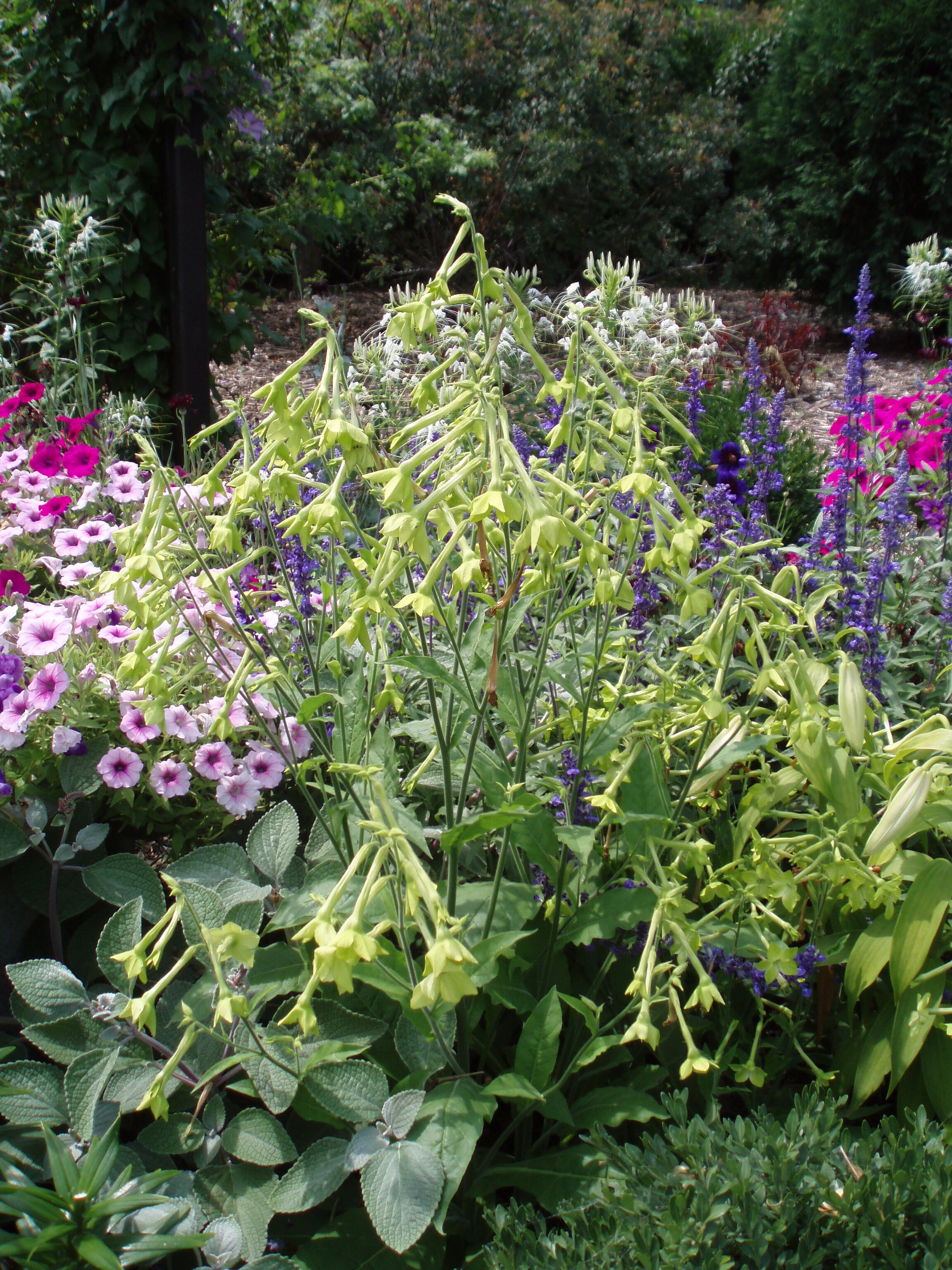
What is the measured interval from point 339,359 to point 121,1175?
108 cm

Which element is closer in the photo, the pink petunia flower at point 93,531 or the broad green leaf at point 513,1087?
the broad green leaf at point 513,1087

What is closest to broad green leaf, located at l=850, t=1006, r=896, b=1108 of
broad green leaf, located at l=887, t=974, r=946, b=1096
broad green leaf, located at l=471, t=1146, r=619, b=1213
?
broad green leaf, located at l=887, t=974, r=946, b=1096

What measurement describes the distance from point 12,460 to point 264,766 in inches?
59.3

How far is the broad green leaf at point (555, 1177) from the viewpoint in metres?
1.25

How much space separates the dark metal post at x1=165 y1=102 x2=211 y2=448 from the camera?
432 centimetres

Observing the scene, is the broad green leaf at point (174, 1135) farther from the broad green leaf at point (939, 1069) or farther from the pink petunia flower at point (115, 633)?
the broad green leaf at point (939, 1069)

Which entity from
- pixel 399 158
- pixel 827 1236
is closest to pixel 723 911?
pixel 827 1236

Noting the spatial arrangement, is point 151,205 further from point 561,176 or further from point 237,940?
point 561,176

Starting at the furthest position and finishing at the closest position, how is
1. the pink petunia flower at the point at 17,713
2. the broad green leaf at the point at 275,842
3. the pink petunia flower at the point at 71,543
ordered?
the pink petunia flower at the point at 71,543, the pink petunia flower at the point at 17,713, the broad green leaf at the point at 275,842

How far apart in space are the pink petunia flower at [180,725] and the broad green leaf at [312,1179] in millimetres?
796

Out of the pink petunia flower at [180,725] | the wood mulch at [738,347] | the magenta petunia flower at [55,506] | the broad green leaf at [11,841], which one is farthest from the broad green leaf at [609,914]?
the wood mulch at [738,347]

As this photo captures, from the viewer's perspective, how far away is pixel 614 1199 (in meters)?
1.08

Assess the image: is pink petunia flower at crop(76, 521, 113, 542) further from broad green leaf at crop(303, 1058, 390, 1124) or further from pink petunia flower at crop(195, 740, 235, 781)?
broad green leaf at crop(303, 1058, 390, 1124)

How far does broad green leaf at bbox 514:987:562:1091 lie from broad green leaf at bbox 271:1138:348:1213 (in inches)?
10.3
